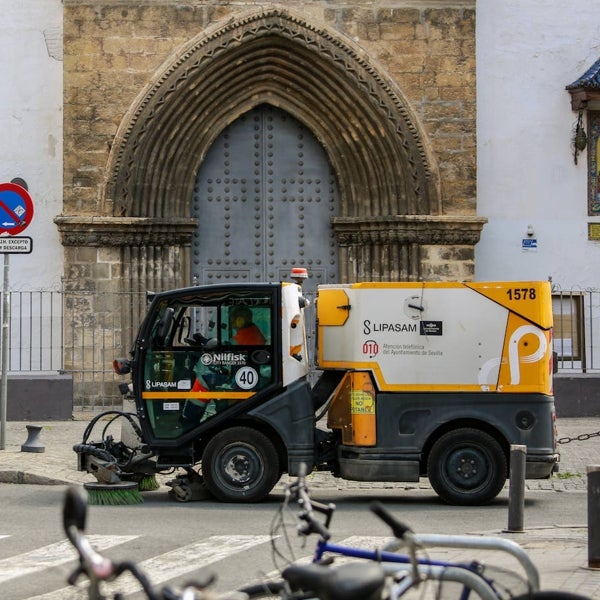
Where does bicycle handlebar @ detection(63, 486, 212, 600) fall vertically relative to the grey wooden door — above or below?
below

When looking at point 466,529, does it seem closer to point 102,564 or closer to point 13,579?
point 13,579

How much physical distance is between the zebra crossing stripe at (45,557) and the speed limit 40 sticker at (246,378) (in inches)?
108

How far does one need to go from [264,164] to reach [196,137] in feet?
3.89

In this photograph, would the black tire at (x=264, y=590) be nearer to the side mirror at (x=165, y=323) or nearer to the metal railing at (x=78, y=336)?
the side mirror at (x=165, y=323)

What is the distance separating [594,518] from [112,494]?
16.7 ft

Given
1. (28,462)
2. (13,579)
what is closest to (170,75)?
(28,462)

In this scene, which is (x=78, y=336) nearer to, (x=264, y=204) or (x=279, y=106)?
(x=264, y=204)

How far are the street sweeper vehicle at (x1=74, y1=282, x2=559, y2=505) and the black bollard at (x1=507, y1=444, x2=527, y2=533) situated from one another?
7.60 ft

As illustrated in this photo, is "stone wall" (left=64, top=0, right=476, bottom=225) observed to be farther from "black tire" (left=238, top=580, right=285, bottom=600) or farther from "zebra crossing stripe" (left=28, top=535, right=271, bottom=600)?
"black tire" (left=238, top=580, right=285, bottom=600)

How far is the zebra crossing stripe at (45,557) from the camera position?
9.57m

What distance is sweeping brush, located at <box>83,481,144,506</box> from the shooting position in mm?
13125

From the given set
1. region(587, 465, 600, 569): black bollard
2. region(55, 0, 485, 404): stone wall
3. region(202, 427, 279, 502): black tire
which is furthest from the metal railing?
region(587, 465, 600, 569): black bollard

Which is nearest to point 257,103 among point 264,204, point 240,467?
point 264,204

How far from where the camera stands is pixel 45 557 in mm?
10094
